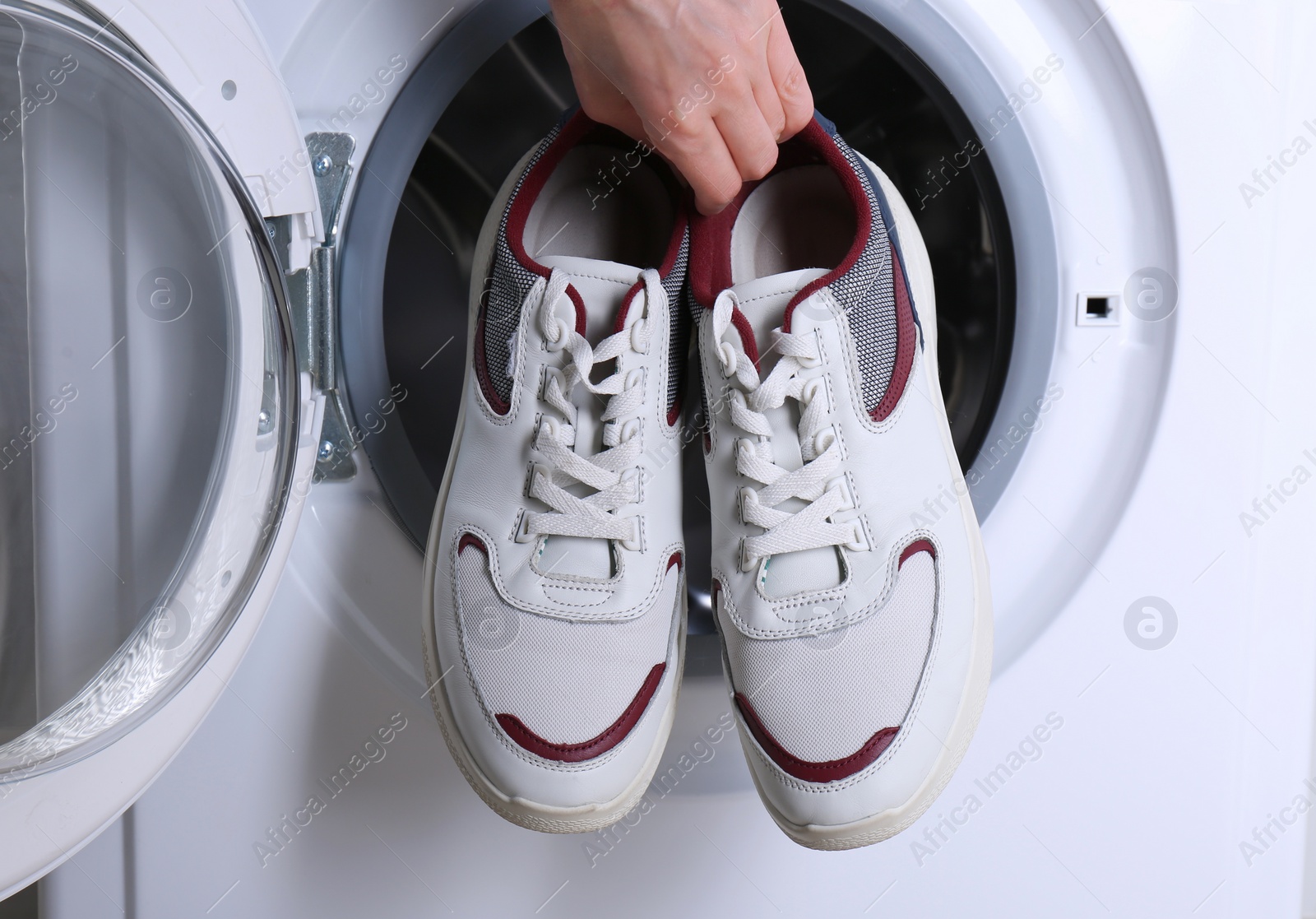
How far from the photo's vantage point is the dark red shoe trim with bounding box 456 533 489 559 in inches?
17.8

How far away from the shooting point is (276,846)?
1.77ft

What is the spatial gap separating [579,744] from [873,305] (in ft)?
0.92

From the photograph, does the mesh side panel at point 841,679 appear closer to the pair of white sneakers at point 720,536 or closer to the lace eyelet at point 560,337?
the pair of white sneakers at point 720,536

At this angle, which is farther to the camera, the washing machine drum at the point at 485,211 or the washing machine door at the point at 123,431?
the washing machine drum at the point at 485,211

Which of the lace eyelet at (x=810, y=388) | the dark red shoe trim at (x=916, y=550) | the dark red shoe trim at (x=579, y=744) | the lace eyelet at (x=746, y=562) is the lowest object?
the dark red shoe trim at (x=579, y=744)

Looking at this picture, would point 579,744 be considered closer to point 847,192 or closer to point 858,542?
point 858,542

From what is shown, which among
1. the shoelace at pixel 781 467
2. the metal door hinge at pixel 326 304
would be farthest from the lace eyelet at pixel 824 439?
the metal door hinge at pixel 326 304

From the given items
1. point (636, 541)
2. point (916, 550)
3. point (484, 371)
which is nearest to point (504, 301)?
point (484, 371)

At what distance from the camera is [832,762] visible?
16.4 inches

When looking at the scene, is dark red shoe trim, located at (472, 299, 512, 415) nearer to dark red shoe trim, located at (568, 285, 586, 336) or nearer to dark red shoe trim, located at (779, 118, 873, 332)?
dark red shoe trim, located at (568, 285, 586, 336)

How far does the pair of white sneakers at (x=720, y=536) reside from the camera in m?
0.42

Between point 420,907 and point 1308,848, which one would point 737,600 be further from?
point 1308,848

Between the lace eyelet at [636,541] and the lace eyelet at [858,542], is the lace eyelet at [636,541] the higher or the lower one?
the higher one

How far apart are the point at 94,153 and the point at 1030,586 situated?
56cm
